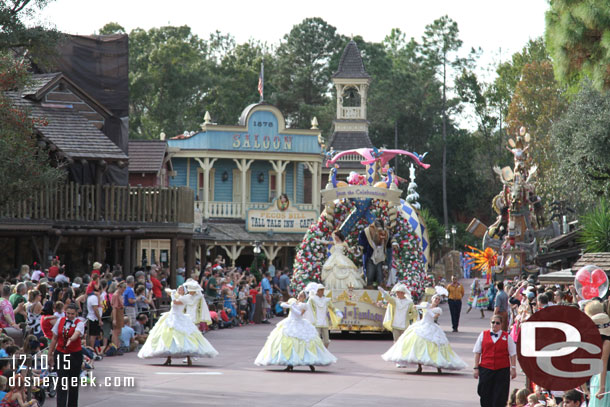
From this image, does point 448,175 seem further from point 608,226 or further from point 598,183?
point 608,226

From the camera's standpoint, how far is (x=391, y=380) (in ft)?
59.1

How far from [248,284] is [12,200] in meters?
14.8

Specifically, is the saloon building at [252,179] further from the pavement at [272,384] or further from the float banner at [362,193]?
the pavement at [272,384]

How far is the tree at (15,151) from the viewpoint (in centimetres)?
1872

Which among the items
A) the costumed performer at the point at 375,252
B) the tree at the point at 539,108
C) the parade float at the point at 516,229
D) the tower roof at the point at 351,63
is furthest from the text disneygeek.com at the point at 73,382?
the tower roof at the point at 351,63

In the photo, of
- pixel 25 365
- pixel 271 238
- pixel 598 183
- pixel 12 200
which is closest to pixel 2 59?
pixel 12 200

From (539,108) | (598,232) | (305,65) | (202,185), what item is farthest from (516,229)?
(305,65)

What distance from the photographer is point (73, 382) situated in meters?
13.7

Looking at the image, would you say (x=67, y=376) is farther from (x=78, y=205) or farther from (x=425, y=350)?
(x=78, y=205)

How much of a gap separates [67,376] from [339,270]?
14449 millimetres

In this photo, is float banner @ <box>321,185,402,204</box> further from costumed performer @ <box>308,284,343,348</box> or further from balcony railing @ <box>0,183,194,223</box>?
costumed performer @ <box>308,284,343,348</box>

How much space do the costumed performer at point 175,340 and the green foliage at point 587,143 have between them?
2104cm

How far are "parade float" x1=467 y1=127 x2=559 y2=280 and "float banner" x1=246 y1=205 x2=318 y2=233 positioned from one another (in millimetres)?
9758

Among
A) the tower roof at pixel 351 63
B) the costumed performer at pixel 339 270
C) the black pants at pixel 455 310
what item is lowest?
the black pants at pixel 455 310
